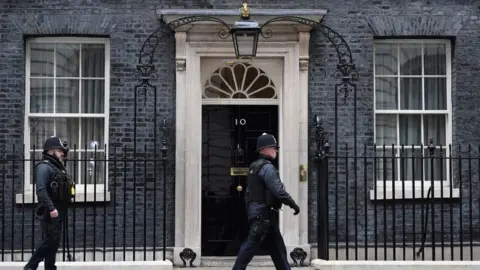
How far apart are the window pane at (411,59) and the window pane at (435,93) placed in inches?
9.7

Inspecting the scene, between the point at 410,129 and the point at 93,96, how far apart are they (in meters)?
4.84

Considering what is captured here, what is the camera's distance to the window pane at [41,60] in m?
13.9

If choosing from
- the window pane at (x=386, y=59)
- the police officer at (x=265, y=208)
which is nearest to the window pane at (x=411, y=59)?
the window pane at (x=386, y=59)

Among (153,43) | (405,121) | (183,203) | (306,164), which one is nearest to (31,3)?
(153,43)

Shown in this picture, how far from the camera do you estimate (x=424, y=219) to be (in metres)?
13.7

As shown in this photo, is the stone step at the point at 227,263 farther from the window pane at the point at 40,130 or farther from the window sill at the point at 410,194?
the window pane at the point at 40,130

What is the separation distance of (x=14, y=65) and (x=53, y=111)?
2.90 feet

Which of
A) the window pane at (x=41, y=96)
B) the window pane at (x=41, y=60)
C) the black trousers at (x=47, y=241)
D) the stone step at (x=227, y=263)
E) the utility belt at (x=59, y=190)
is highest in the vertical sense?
the window pane at (x=41, y=60)

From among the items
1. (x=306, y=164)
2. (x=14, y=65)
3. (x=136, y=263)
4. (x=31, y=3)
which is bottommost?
(x=136, y=263)

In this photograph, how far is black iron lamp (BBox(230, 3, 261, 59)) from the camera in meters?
12.5

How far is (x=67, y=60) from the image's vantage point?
547 inches

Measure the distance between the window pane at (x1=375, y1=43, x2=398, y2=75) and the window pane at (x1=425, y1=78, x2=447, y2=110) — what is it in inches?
22.3

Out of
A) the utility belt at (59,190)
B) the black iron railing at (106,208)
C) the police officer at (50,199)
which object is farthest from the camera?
the black iron railing at (106,208)

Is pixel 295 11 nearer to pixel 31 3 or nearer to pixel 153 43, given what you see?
pixel 153 43
